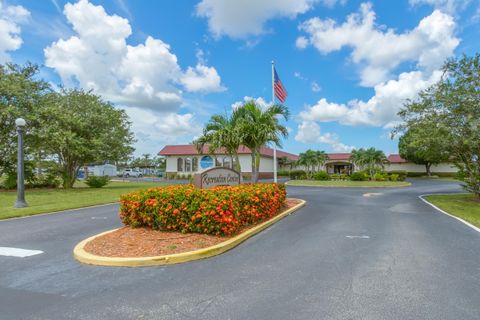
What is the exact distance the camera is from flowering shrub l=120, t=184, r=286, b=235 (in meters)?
6.57

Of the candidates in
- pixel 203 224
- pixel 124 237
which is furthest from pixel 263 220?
pixel 124 237

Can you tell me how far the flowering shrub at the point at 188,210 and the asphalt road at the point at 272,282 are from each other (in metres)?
0.75

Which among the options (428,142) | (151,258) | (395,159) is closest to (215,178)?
(151,258)

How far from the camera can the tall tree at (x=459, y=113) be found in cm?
1402

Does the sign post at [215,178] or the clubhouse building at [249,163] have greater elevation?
the clubhouse building at [249,163]

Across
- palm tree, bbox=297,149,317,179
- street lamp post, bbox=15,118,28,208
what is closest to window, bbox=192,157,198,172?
palm tree, bbox=297,149,317,179

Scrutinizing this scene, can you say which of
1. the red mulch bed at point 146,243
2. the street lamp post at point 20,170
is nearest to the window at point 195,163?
the street lamp post at point 20,170

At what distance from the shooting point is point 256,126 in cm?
1238

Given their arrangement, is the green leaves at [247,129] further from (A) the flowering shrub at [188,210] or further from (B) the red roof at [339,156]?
(B) the red roof at [339,156]

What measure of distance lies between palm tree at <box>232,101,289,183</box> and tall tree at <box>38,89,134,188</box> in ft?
44.5

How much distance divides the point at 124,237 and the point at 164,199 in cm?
114

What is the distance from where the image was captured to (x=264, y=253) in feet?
19.3

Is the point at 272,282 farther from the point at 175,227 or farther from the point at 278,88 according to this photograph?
the point at 278,88

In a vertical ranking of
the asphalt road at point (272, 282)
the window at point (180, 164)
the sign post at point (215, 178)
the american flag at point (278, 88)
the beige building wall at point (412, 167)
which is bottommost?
the asphalt road at point (272, 282)
